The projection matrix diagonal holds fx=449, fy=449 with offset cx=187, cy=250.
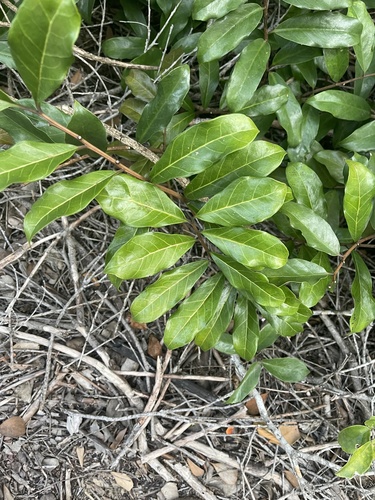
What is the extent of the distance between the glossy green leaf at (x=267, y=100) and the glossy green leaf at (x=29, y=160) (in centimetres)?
48

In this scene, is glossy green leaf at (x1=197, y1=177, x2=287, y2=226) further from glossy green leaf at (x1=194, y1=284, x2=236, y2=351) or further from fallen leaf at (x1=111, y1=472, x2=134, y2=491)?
fallen leaf at (x1=111, y1=472, x2=134, y2=491)

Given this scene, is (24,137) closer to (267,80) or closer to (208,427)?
(267,80)

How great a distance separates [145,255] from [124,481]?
98cm

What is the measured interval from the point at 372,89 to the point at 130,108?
2.17 feet

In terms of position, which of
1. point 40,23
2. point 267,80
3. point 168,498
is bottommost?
point 168,498

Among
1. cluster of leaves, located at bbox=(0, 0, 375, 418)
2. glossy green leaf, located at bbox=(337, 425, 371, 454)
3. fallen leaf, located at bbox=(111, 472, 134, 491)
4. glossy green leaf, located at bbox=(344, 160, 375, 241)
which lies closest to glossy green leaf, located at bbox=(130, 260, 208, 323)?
cluster of leaves, located at bbox=(0, 0, 375, 418)

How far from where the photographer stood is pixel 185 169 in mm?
875

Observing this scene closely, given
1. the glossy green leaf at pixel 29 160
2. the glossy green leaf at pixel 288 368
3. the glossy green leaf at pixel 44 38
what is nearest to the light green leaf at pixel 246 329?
the glossy green leaf at pixel 288 368

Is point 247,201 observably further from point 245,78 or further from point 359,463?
point 359,463

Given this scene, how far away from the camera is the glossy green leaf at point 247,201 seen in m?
0.84

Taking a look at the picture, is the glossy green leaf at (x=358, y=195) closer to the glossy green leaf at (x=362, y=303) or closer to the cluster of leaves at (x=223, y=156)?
the cluster of leaves at (x=223, y=156)

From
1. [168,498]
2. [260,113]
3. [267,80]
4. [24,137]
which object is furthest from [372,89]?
[168,498]

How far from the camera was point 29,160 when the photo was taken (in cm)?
74

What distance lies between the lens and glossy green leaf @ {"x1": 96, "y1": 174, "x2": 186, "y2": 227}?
0.82m
